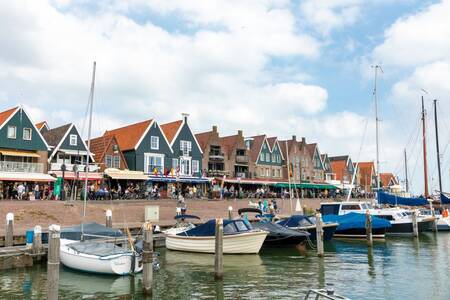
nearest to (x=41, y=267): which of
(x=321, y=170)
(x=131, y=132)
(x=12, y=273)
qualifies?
(x=12, y=273)

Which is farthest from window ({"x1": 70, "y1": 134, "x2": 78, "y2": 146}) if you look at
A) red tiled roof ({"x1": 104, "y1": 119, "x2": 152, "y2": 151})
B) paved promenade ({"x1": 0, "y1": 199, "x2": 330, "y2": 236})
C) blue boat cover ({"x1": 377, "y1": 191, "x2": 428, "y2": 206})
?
blue boat cover ({"x1": 377, "y1": 191, "x2": 428, "y2": 206})

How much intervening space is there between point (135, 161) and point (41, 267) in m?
35.6

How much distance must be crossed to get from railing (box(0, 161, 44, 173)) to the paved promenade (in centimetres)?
935

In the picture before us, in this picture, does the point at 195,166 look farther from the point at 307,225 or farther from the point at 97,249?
the point at 97,249

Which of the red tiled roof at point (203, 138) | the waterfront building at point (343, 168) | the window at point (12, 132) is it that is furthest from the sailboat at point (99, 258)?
the waterfront building at point (343, 168)

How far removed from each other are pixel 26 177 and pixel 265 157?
4249 centimetres

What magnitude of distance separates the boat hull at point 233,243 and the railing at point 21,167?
85.8ft

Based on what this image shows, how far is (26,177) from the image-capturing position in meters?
44.5

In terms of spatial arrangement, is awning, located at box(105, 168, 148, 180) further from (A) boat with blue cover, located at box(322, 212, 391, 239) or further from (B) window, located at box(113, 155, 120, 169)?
(A) boat with blue cover, located at box(322, 212, 391, 239)

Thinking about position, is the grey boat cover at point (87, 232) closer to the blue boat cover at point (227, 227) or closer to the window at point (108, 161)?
the blue boat cover at point (227, 227)

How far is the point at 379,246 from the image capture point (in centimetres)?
3250

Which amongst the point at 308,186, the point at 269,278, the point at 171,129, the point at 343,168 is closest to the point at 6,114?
the point at 171,129

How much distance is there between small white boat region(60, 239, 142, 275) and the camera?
20.0m

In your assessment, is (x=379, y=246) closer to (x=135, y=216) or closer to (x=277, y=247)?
(x=277, y=247)
